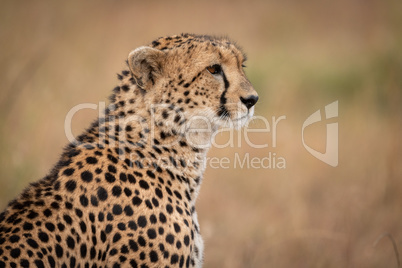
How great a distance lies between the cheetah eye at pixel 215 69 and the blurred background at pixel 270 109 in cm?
63

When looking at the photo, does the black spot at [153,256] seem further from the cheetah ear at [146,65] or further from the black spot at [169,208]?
the cheetah ear at [146,65]

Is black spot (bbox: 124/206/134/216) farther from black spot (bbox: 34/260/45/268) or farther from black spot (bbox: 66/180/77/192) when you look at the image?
black spot (bbox: 34/260/45/268)

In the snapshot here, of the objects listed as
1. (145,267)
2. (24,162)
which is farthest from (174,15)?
(145,267)

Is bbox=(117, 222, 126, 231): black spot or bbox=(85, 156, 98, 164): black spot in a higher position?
bbox=(85, 156, 98, 164): black spot

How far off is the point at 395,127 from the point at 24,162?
10.7 ft

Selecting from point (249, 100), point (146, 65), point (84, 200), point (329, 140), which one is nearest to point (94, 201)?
point (84, 200)

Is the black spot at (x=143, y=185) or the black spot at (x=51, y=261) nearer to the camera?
the black spot at (x=51, y=261)

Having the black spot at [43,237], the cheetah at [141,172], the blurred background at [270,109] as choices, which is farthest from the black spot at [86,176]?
the blurred background at [270,109]

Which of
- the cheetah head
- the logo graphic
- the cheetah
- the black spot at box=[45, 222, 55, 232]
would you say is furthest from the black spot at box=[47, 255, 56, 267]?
the logo graphic

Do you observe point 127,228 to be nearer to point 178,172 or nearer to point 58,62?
point 178,172

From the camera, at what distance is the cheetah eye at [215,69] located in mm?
3660

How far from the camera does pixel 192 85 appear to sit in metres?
3.58

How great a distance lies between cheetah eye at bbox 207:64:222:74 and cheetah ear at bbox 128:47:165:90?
0.27 m

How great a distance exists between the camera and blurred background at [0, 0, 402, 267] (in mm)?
5035
